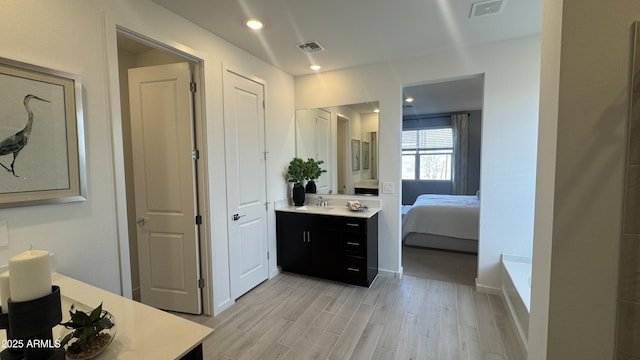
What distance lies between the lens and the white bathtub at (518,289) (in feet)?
6.82

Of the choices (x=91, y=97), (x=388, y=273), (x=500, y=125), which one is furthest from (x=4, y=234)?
(x=500, y=125)

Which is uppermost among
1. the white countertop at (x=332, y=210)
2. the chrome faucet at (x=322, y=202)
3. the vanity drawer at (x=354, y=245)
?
the chrome faucet at (x=322, y=202)

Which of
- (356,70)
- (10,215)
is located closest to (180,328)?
(10,215)

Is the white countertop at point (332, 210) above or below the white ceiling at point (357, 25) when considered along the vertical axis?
below

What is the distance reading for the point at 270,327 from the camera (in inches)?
94.2

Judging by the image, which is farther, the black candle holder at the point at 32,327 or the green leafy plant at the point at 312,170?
the green leafy plant at the point at 312,170

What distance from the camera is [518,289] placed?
2.29 m

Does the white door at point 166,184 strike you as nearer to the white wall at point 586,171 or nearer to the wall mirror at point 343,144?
the wall mirror at point 343,144

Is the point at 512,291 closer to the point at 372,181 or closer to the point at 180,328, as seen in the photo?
the point at 372,181

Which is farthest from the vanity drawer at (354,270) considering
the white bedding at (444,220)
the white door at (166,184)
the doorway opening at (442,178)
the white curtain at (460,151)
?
the white curtain at (460,151)

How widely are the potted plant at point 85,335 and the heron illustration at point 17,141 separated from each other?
3.27 feet

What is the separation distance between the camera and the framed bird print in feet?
4.38

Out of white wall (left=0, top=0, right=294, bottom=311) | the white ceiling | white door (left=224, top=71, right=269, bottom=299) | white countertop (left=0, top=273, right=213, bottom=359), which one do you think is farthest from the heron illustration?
white door (left=224, top=71, right=269, bottom=299)

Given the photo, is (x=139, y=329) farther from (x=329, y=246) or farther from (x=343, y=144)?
(x=343, y=144)
